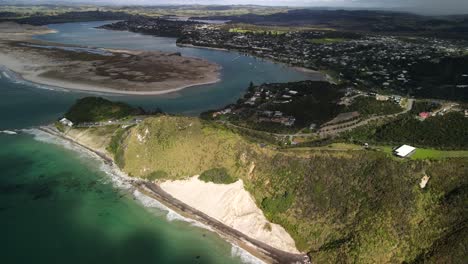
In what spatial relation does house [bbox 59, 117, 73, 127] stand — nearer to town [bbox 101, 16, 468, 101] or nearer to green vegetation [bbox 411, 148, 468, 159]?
green vegetation [bbox 411, 148, 468, 159]

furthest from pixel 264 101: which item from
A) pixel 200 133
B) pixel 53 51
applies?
pixel 53 51

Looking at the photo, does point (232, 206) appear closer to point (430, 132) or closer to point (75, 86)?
point (430, 132)

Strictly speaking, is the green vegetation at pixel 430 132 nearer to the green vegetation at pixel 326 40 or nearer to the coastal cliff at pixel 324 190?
the coastal cliff at pixel 324 190

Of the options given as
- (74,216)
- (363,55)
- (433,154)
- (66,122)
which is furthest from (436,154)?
(363,55)

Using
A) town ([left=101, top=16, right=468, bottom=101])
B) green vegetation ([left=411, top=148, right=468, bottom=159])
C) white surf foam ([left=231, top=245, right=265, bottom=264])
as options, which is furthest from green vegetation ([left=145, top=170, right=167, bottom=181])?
town ([left=101, top=16, right=468, bottom=101])

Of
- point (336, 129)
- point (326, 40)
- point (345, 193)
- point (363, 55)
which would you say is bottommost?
point (345, 193)
